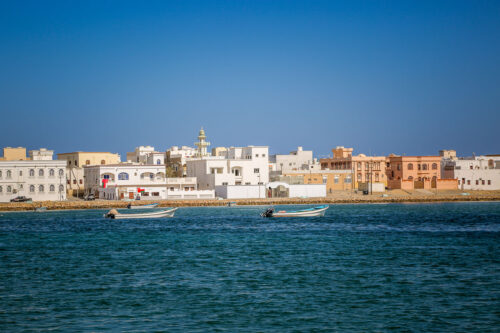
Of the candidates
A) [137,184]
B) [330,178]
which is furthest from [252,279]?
[330,178]

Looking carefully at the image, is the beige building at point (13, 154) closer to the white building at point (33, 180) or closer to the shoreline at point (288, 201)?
the white building at point (33, 180)

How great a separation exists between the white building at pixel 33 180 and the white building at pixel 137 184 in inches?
275

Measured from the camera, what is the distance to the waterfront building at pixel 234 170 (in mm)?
104438

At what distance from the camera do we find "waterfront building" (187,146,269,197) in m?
104

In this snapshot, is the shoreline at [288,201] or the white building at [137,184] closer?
the shoreline at [288,201]

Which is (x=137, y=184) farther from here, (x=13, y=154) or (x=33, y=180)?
(x=13, y=154)

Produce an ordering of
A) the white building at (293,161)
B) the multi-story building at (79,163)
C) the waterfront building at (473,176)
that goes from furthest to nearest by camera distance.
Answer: the white building at (293,161) → the waterfront building at (473,176) → the multi-story building at (79,163)

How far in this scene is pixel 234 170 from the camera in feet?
352

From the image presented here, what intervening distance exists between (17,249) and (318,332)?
101 feet

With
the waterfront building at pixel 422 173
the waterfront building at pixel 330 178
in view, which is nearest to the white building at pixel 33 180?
the waterfront building at pixel 330 178

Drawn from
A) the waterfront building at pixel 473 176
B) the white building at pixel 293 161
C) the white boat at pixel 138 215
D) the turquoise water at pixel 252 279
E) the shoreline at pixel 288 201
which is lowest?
the turquoise water at pixel 252 279

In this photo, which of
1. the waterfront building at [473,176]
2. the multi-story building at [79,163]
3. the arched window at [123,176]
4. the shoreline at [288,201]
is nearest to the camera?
the shoreline at [288,201]

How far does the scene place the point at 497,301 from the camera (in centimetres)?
2592

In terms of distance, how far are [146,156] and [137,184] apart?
86.6 ft
